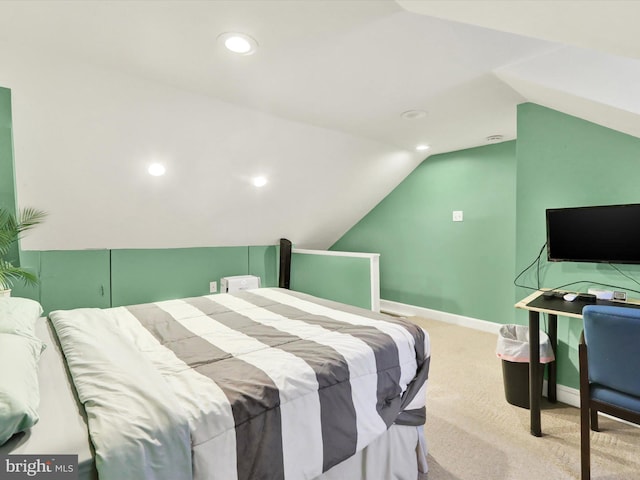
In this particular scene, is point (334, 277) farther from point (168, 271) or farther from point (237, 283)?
point (168, 271)

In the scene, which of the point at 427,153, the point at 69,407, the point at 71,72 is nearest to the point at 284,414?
the point at 69,407

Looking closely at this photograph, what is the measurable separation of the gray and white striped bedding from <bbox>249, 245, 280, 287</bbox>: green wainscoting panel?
2600 millimetres

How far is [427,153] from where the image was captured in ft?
14.6

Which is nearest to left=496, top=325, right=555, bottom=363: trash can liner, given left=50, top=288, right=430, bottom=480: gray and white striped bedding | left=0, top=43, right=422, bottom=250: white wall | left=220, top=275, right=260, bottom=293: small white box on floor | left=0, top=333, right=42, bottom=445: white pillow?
left=50, top=288, right=430, bottom=480: gray and white striped bedding

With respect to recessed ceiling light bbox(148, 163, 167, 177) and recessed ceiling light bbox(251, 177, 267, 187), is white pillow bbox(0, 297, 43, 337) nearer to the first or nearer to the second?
recessed ceiling light bbox(148, 163, 167, 177)

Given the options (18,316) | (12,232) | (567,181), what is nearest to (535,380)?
(567,181)

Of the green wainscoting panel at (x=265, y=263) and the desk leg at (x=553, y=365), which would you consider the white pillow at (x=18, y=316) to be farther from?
the desk leg at (x=553, y=365)

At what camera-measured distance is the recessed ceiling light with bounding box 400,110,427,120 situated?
2.90 meters

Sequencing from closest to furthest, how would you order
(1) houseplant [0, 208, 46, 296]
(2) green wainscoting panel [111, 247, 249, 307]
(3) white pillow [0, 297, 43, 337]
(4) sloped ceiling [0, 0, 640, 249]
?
(3) white pillow [0, 297, 43, 337] < (4) sloped ceiling [0, 0, 640, 249] < (1) houseplant [0, 208, 46, 296] < (2) green wainscoting panel [111, 247, 249, 307]

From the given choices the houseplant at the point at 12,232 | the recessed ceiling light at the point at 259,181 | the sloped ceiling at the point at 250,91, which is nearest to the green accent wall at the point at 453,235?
the sloped ceiling at the point at 250,91

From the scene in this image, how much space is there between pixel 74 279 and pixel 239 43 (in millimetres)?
2878

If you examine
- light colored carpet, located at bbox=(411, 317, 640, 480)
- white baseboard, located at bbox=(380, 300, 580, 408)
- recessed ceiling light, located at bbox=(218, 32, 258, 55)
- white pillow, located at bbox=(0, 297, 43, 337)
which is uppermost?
recessed ceiling light, located at bbox=(218, 32, 258, 55)

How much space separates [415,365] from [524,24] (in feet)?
5.17

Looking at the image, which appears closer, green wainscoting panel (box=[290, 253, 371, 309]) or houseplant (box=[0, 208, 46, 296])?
houseplant (box=[0, 208, 46, 296])
